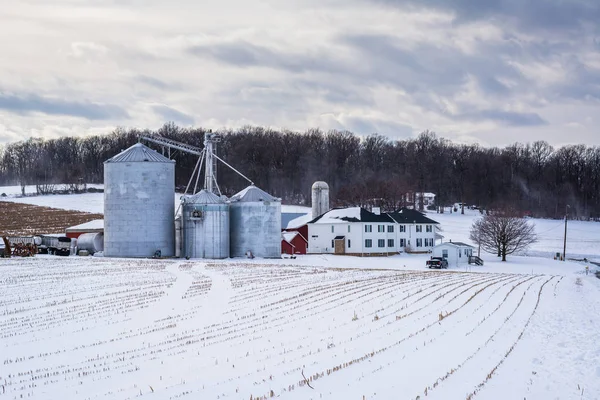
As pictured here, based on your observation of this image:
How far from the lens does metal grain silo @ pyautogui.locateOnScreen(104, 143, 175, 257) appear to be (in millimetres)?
63969

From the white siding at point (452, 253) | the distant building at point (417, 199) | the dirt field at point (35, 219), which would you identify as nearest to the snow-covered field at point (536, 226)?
the distant building at point (417, 199)

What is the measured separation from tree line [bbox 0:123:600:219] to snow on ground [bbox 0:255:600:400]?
101 metres

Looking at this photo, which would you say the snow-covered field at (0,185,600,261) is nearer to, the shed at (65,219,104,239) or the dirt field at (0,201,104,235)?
the dirt field at (0,201,104,235)

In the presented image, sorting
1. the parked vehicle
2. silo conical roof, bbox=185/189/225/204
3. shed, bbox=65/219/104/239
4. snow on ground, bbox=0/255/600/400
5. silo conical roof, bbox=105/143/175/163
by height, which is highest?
silo conical roof, bbox=105/143/175/163

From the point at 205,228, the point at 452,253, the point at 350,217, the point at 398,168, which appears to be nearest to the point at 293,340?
the point at 205,228

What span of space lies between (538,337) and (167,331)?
11.8m

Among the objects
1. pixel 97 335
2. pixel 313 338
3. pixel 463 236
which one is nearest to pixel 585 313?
pixel 313 338

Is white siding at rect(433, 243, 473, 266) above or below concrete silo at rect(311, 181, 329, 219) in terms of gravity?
below

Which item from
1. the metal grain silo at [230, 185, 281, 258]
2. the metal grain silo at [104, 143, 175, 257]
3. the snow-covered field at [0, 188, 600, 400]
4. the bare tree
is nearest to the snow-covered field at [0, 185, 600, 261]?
the bare tree

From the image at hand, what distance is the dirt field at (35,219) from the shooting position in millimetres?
98188

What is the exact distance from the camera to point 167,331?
71.6ft

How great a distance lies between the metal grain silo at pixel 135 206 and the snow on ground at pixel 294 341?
27310mm

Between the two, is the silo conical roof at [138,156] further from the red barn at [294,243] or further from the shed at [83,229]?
the red barn at [294,243]

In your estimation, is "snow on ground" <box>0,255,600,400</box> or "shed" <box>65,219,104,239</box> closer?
"snow on ground" <box>0,255,600,400</box>
